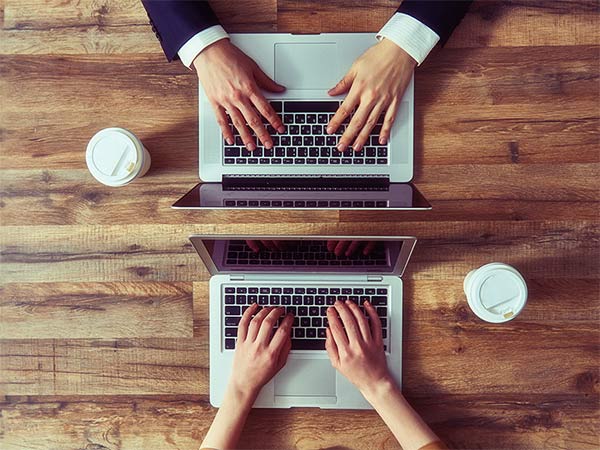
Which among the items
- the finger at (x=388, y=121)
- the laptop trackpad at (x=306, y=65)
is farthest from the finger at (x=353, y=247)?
the laptop trackpad at (x=306, y=65)

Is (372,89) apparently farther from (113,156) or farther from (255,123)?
(113,156)

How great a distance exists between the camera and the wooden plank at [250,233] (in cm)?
119

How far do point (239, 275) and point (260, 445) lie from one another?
35 centimetres

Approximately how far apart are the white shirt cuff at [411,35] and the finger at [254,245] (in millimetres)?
460

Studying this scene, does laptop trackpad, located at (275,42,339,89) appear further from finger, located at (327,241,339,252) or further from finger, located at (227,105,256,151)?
finger, located at (327,241,339,252)

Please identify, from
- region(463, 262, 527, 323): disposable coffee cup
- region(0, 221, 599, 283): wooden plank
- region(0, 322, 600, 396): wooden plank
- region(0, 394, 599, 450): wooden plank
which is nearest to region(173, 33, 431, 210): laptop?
region(0, 221, 599, 283): wooden plank

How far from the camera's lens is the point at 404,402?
3.78 ft

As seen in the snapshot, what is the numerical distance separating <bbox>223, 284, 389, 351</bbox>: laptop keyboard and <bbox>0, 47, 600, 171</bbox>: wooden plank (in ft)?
0.89

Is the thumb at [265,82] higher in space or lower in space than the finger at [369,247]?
higher

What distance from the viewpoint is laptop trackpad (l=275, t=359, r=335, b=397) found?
46.2 inches

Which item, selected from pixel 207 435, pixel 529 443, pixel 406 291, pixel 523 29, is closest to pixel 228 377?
pixel 207 435

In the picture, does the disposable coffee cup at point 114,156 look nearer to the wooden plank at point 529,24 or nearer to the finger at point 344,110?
the finger at point 344,110

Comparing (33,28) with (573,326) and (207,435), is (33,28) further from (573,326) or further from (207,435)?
(573,326)

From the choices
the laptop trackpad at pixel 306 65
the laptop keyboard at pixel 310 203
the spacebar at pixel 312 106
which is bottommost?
the laptop keyboard at pixel 310 203
